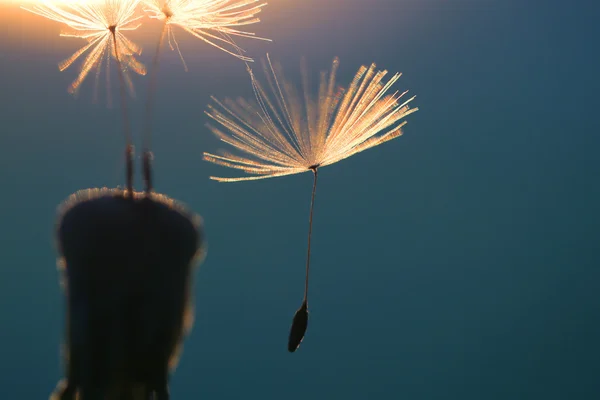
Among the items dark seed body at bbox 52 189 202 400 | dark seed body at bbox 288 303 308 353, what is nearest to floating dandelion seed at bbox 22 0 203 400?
dark seed body at bbox 52 189 202 400

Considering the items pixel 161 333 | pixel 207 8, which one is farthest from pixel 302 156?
pixel 161 333

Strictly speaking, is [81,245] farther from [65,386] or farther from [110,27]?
[110,27]

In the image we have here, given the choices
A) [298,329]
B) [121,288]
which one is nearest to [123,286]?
[121,288]

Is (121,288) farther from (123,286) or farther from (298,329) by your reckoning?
(298,329)

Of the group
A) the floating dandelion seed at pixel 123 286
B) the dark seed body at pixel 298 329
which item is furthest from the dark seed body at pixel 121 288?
the dark seed body at pixel 298 329

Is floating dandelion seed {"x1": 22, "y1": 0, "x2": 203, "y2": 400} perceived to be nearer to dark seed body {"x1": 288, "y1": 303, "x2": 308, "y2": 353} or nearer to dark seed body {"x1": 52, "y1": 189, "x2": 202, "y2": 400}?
dark seed body {"x1": 52, "y1": 189, "x2": 202, "y2": 400}
